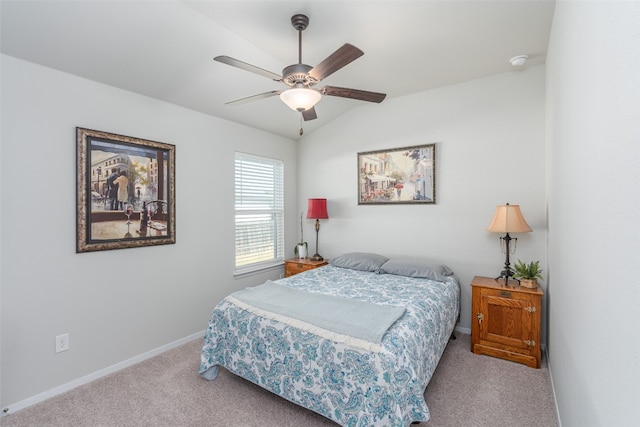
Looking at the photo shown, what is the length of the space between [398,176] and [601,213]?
2784 millimetres

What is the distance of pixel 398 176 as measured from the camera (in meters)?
3.72

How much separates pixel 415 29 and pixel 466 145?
1.49 m

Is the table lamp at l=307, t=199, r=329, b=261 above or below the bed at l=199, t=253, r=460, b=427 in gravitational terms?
above

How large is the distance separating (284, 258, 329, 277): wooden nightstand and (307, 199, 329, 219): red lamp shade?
0.63 meters

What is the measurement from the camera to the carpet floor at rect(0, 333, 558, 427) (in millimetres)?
1970

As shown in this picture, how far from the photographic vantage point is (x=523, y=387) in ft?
7.56

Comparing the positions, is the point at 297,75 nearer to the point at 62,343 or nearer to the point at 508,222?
the point at 508,222

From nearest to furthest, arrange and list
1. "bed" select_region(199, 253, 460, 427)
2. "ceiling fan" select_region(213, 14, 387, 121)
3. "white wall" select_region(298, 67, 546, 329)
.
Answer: "bed" select_region(199, 253, 460, 427)
"ceiling fan" select_region(213, 14, 387, 121)
"white wall" select_region(298, 67, 546, 329)

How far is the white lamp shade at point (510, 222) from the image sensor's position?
2.71 meters

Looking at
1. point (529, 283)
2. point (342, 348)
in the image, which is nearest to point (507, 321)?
point (529, 283)

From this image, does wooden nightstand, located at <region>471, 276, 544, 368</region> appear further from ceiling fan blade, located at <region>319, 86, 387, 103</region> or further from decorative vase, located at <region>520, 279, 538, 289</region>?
ceiling fan blade, located at <region>319, 86, 387, 103</region>

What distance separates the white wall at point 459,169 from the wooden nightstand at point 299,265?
1.28ft

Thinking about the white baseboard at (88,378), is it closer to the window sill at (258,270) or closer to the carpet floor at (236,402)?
the carpet floor at (236,402)

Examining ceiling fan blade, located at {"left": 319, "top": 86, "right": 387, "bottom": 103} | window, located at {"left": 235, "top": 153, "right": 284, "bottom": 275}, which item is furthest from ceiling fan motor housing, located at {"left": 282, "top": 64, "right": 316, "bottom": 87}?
window, located at {"left": 235, "top": 153, "right": 284, "bottom": 275}
